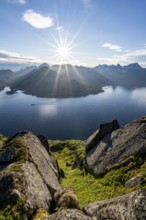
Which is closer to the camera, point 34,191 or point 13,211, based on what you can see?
point 13,211

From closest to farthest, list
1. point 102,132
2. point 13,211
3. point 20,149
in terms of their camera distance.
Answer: point 13,211 → point 20,149 → point 102,132

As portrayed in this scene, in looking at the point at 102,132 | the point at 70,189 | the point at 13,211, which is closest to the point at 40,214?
the point at 13,211

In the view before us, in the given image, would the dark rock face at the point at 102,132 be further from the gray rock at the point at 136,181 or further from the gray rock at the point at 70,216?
the gray rock at the point at 70,216

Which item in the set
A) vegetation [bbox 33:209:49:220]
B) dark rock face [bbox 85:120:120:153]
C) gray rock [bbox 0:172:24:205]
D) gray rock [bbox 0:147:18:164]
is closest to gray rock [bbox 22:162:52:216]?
vegetation [bbox 33:209:49:220]

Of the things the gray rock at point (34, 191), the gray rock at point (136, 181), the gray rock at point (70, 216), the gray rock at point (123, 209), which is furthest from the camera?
the gray rock at point (136, 181)

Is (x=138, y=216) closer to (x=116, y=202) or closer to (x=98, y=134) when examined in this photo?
(x=116, y=202)

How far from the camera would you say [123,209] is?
41.2 ft

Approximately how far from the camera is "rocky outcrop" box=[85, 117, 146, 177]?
26.8m

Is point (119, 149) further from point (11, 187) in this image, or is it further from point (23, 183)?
point (11, 187)

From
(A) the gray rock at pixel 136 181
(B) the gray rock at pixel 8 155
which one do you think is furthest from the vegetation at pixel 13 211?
(A) the gray rock at pixel 136 181

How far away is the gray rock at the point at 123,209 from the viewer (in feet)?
37.2

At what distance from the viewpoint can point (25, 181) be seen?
1889 centimetres

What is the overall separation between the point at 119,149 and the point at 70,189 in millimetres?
12062

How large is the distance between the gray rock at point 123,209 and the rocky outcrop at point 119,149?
1235 cm
